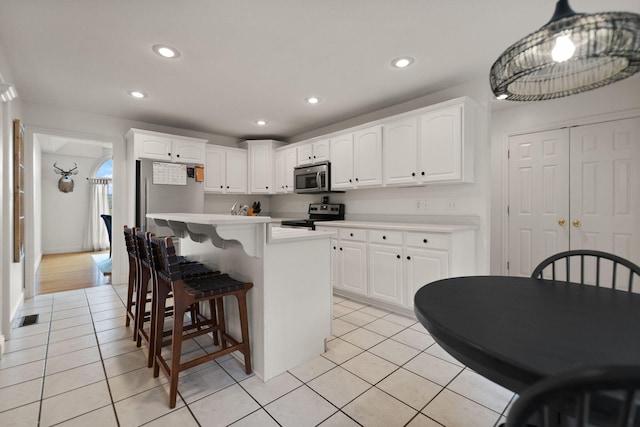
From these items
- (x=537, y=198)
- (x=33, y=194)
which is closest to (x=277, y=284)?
(x=537, y=198)

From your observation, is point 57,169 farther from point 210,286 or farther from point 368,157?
point 210,286

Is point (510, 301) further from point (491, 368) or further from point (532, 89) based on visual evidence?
point (532, 89)

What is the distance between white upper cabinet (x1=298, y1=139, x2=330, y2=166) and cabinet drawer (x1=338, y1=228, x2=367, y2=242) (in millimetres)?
1225

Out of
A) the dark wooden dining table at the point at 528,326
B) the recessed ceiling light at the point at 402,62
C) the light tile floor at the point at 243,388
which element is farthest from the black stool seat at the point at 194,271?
the recessed ceiling light at the point at 402,62

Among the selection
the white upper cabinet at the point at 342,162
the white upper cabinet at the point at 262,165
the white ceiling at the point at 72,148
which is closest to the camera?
the white upper cabinet at the point at 342,162

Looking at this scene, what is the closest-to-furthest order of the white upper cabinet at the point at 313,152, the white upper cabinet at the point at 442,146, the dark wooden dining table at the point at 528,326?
the dark wooden dining table at the point at 528,326 < the white upper cabinet at the point at 442,146 < the white upper cabinet at the point at 313,152

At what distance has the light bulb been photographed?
3.62 ft

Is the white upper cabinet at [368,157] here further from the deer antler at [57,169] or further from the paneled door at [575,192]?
the deer antler at [57,169]

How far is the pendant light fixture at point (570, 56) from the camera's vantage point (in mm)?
1003

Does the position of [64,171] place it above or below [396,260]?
above

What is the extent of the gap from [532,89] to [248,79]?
2.50 m

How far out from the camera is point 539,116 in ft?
11.8

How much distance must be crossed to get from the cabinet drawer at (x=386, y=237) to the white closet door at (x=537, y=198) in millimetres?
1860

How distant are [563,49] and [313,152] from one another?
11.7 ft
